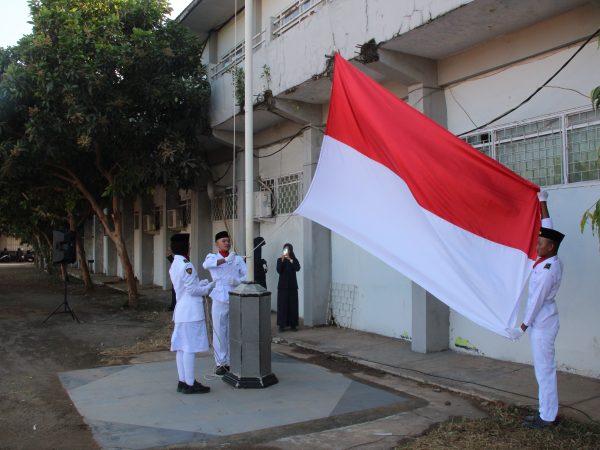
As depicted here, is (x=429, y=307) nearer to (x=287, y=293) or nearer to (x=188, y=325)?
(x=287, y=293)

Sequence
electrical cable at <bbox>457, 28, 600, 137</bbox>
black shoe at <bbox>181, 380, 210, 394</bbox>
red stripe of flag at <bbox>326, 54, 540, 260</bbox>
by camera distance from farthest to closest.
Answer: black shoe at <bbox>181, 380, 210, 394</bbox> < electrical cable at <bbox>457, 28, 600, 137</bbox> < red stripe of flag at <bbox>326, 54, 540, 260</bbox>

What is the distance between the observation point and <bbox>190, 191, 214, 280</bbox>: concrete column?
52.9 ft

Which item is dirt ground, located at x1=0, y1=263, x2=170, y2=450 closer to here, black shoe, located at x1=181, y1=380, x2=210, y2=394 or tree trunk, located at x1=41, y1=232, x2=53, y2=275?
black shoe, located at x1=181, y1=380, x2=210, y2=394

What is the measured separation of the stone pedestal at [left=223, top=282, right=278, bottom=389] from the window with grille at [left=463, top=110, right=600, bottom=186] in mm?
3941

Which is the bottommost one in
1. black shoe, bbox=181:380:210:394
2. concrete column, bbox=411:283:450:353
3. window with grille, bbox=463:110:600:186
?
black shoe, bbox=181:380:210:394

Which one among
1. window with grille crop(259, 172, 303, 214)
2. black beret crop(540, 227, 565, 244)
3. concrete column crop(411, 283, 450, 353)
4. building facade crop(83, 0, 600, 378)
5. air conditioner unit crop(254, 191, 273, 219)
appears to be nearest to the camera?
black beret crop(540, 227, 565, 244)

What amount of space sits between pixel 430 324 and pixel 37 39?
31.7ft

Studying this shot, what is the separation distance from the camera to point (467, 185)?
477cm

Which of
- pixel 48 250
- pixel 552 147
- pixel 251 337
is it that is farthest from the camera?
pixel 48 250

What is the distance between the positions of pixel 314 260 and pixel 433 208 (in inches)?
253

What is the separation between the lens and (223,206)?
15.5m

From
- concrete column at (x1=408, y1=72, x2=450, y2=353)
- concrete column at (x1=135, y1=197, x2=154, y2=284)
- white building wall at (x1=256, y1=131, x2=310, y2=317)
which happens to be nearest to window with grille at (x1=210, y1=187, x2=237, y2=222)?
white building wall at (x1=256, y1=131, x2=310, y2=317)

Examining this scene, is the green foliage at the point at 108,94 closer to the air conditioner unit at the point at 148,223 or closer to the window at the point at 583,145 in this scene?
the air conditioner unit at the point at 148,223

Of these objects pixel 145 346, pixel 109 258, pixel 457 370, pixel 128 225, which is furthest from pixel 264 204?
pixel 109 258
